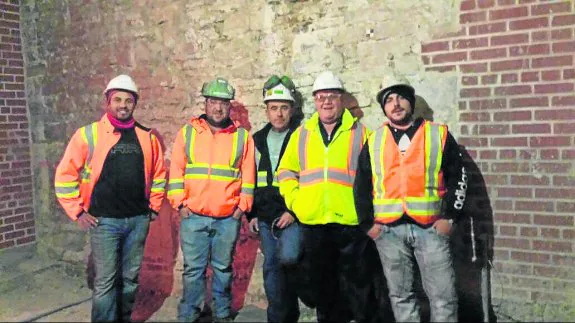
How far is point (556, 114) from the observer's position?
389 cm

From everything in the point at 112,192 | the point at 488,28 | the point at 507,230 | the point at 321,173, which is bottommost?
the point at 507,230

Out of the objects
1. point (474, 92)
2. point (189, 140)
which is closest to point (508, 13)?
point (474, 92)

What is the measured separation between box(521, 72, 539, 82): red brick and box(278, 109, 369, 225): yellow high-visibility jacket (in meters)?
1.25

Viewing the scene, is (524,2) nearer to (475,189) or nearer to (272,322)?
(475,189)

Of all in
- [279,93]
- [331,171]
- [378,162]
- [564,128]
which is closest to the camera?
[378,162]

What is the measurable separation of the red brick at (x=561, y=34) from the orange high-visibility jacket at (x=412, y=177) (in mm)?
1072

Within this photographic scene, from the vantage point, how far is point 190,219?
4.38 metres

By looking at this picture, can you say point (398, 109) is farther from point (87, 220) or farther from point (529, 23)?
point (87, 220)

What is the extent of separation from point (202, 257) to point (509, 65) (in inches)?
113

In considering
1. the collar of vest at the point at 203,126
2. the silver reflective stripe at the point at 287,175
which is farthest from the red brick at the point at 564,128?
the collar of vest at the point at 203,126

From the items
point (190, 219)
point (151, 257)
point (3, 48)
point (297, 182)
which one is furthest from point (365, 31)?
point (3, 48)

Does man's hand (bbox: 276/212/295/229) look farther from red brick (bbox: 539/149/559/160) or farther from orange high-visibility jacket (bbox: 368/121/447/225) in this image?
red brick (bbox: 539/149/559/160)

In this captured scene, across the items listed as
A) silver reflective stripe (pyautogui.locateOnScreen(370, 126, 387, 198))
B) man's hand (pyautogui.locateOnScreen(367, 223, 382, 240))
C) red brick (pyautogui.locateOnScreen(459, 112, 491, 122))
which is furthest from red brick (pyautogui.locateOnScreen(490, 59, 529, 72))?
man's hand (pyautogui.locateOnScreen(367, 223, 382, 240))

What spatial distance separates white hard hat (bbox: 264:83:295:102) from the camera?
14.5ft
